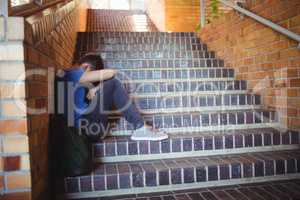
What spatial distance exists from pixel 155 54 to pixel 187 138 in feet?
5.68

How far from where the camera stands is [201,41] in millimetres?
3992

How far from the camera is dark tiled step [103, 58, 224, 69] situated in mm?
2994

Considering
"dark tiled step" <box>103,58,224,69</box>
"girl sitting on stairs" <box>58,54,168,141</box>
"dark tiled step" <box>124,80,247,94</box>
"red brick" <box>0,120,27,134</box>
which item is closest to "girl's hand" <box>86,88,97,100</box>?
"girl sitting on stairs" <box>58,54,168,141</box>

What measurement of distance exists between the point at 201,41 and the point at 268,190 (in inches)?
113

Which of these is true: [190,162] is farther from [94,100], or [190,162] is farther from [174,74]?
[174,74]

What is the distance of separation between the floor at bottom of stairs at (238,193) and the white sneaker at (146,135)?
42 cm

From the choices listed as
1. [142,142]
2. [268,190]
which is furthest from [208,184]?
[142,142]

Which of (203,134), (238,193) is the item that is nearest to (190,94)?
(203,134)

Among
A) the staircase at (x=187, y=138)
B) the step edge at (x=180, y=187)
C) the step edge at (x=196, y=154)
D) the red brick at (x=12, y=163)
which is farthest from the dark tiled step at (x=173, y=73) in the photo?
the red brick at (x=12, y=163)

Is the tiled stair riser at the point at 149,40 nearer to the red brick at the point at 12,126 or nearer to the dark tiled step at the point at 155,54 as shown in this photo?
the dark tiled step at the point at 155,54

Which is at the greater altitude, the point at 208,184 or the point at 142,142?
the point at 142,142

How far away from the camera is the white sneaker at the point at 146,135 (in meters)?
1.86

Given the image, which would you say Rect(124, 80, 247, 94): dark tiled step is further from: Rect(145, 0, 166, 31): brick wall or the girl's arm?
Rect(145, 0, 166, 31): brick wall

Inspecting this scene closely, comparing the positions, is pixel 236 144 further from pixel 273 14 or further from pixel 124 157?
pixel 273 14
